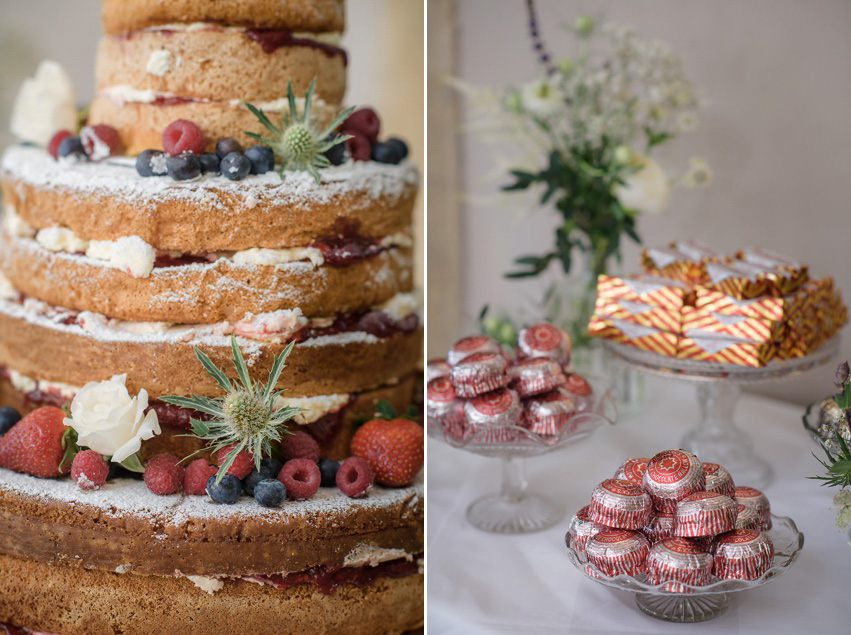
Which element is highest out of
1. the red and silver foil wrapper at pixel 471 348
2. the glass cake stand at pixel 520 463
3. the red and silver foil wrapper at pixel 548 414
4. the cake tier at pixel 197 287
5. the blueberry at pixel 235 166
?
the blueberry at pixel 235 166

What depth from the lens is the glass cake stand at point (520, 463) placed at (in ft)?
4.70

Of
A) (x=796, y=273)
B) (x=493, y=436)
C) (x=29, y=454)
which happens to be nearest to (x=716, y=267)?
(x=796, y=273)

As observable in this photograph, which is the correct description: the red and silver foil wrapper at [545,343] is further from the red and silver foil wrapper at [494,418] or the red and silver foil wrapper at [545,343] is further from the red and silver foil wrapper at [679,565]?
the red and silver foil wrapper at [679,565]

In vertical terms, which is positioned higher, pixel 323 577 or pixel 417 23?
pixel 417 23

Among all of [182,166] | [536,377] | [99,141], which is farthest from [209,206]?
[536,377]

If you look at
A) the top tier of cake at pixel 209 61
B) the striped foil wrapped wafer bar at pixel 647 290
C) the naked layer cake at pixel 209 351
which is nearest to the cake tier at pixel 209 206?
the naked layer cake at pixel 209 351

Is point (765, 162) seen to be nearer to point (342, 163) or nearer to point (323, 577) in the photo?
point (342, 163)

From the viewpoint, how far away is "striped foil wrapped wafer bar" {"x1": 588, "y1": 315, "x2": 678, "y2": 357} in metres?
1.65

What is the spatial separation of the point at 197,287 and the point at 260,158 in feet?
0.76

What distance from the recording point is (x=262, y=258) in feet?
4.54

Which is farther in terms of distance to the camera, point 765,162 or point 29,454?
point 765,162

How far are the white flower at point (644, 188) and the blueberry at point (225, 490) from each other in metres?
1.14

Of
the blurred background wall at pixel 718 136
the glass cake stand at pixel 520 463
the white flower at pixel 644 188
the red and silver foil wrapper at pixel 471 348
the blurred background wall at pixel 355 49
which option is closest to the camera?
the glass cake stand at pixel 520 463

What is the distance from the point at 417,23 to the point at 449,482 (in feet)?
5.17
